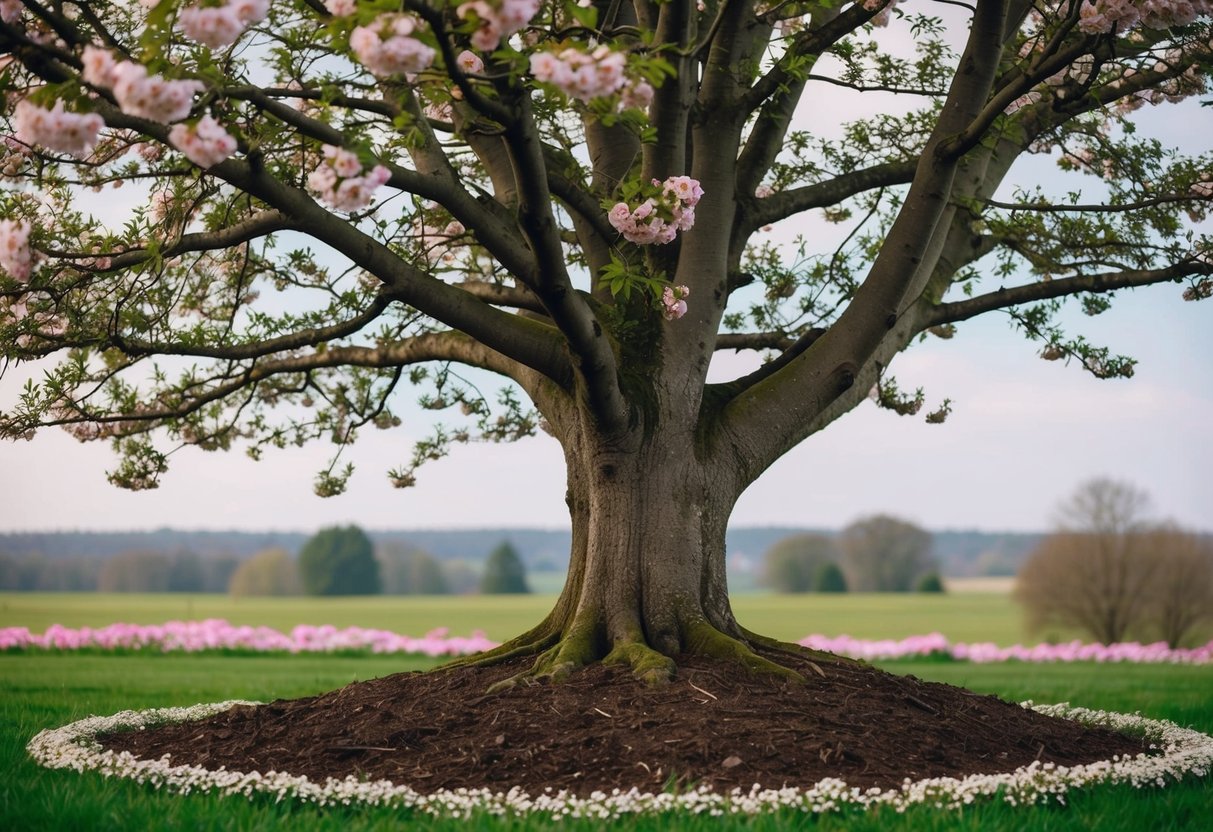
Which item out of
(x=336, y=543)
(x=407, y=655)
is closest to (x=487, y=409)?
(x=407, y=655)

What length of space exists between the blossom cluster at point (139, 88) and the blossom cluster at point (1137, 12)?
432cm

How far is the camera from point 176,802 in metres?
4.99

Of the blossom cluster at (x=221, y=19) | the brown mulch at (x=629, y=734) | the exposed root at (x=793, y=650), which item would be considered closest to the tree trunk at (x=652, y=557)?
the exposed root at (x=793, y=650)

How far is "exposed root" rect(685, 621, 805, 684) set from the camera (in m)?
6.68

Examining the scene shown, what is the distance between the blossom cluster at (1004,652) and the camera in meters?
16.6

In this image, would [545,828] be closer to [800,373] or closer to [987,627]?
[800,373]

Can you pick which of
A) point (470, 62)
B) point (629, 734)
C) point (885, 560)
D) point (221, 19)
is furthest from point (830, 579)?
point (221, 19)

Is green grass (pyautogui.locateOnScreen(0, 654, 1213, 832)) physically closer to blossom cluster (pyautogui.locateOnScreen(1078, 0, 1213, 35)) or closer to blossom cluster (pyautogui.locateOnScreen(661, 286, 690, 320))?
blossom cluster (pyautogui.locateOnScreen(661, 286, 690, 320))


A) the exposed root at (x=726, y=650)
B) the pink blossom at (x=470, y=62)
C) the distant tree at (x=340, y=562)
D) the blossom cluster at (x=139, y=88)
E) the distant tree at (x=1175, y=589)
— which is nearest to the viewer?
the blossom cluster at (x=139, y=88)

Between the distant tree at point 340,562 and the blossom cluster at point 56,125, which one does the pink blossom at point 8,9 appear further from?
the distant tree at point 340,562

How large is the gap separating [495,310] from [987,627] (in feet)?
89.3

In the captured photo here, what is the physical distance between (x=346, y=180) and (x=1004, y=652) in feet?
53.3

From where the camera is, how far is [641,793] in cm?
500

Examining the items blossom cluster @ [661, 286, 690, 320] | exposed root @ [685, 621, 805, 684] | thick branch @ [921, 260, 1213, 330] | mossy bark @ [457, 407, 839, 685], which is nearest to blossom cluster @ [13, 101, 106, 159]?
blossom cluster @ [661, 286, 690, 320]
